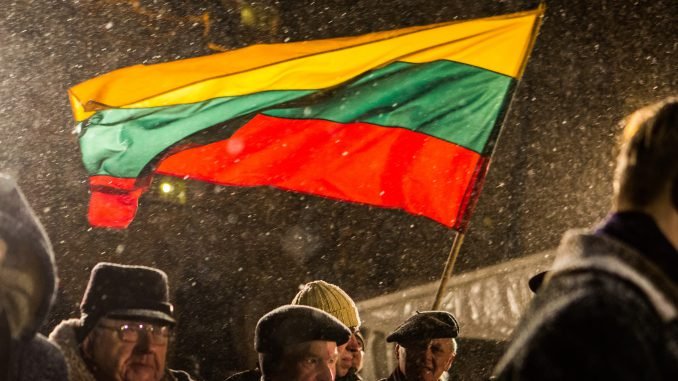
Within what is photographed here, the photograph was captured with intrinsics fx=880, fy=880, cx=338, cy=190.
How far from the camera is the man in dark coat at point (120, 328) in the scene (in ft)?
11.4

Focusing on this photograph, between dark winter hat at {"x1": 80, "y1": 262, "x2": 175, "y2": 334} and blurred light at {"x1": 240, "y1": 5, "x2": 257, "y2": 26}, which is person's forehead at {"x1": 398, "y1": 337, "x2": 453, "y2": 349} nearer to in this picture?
dark winter hat at {"x1": 80, "y1": 262, "x2": 175, "y2": 334}

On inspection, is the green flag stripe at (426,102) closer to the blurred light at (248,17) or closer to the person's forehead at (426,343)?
the person's forehead at (426,343)

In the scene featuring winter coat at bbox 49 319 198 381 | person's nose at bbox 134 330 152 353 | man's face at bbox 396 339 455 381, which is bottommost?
man's face at bbox 396 339 455 381

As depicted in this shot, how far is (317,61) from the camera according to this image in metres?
5.46

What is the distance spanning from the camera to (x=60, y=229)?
448 inches

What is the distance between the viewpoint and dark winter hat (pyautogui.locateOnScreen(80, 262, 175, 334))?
3.53 metres

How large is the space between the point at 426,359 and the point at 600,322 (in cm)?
379

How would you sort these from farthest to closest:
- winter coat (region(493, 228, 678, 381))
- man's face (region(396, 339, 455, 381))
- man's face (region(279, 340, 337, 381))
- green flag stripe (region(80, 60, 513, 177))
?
green flag stripe (region(80, 60, 513, 177)), man's face (region(396, 339, 455, 381)), man's face (region(279, 340, 337, 381)), winter coat (region(493, 228, 678, 381))

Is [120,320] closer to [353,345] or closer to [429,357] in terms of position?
[353,345]

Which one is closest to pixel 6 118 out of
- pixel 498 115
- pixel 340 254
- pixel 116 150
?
pixel 340 254

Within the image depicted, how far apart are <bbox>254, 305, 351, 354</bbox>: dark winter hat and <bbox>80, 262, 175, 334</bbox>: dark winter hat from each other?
418 millimetres

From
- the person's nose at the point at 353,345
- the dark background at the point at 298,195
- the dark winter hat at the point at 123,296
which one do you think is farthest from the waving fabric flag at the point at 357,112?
the dark background at the point at 298,195

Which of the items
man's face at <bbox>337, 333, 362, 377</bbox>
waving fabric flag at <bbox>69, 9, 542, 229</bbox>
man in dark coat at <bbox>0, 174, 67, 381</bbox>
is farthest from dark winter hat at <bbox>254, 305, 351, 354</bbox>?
waving fabric flag at <bbox>69, 9, 542, 229</bbox>

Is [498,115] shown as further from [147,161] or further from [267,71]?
[147,161]
